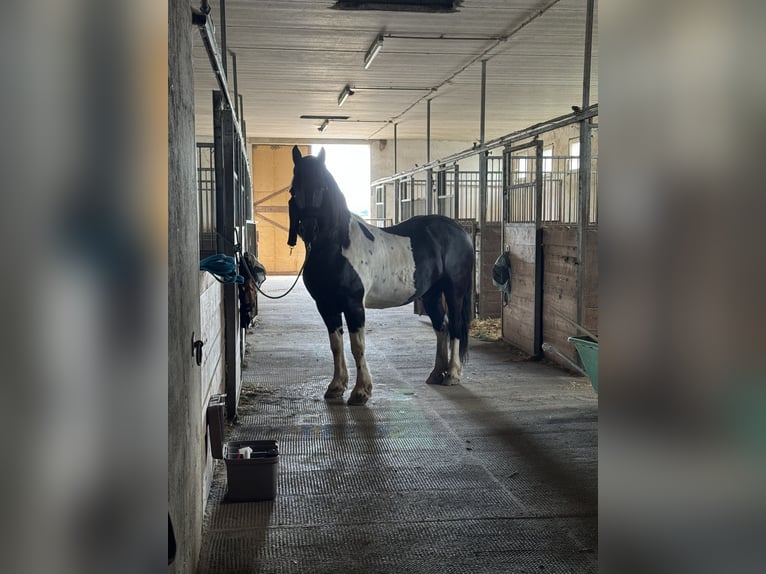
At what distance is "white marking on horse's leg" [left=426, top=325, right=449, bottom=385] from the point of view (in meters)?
4.86

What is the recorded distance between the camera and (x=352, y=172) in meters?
16.3

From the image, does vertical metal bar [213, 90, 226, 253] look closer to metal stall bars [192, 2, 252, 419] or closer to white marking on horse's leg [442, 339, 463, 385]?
metal stall bars [192, 2, 252, 419]

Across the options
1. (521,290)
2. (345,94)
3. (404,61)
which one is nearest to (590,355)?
(521,290)

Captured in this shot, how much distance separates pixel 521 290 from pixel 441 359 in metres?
1.54

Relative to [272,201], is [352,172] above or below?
above

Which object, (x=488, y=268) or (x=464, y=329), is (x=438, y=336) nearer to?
(x=464, y=329)

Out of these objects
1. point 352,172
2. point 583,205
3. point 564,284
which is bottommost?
point 564,284

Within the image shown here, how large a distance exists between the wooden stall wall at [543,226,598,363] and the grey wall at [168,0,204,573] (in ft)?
11.4

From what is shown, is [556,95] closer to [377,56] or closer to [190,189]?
[377,56]

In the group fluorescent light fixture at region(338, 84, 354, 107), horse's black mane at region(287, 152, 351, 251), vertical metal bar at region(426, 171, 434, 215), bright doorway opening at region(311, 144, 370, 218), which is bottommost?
horse's black mane at region(287, 152, 351, 251)

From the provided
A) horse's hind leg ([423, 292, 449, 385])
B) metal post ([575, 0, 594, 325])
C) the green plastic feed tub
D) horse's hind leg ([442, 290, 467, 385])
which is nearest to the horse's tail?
horse's hind leg ([442, 290, 467, 385])
